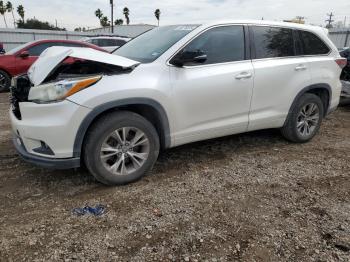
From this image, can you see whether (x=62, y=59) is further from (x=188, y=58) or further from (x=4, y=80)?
(x=4, y=80)

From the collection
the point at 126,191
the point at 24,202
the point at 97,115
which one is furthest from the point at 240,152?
the point at 24,202

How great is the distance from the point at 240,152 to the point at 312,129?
1330mm

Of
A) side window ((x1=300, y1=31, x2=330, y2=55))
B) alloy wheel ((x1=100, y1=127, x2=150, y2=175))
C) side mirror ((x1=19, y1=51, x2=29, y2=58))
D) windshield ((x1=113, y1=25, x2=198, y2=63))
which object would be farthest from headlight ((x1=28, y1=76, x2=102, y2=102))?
side mirror ((x1=19, y1=51, x2=29, y2=58))

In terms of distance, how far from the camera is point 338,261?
2477 millimetres

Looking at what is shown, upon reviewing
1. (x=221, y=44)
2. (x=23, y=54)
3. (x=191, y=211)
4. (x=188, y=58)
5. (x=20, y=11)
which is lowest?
(x=191, y=211)

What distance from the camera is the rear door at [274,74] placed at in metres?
4.21

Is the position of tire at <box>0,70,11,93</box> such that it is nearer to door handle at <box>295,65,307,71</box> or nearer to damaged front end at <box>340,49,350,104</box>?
door handle at <box>295,65,307,71</box>

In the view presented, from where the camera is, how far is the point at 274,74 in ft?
14.0

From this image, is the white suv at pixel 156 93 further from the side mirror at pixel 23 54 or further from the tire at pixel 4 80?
the tire at pixel 4 80

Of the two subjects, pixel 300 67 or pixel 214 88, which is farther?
pixel 300 67

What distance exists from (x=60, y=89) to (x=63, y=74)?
0.36 m

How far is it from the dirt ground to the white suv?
0.39 m

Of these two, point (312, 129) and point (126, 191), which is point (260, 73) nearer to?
point (312, 129)

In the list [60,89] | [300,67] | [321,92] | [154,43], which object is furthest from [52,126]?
[321,92]
